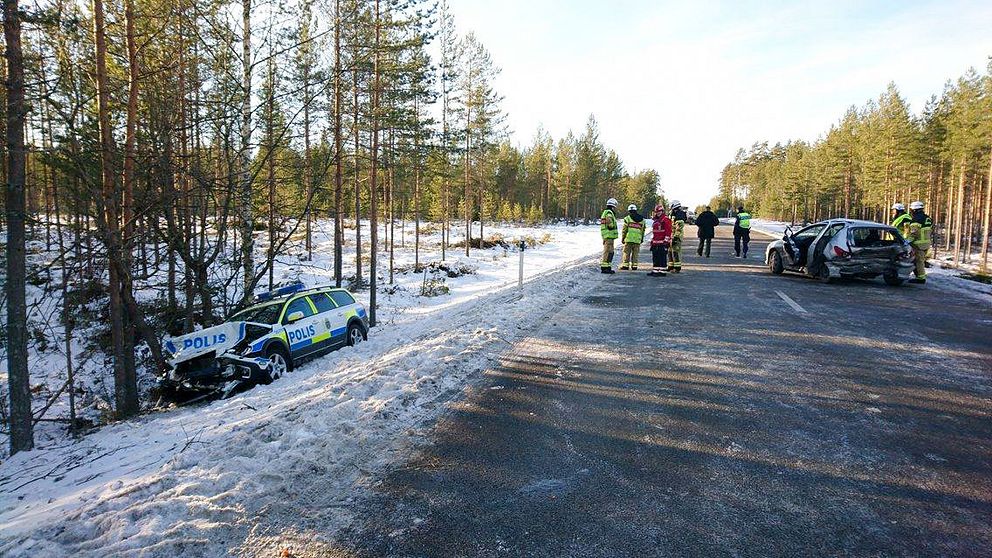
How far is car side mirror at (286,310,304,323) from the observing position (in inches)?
395

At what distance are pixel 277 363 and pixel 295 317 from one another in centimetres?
105

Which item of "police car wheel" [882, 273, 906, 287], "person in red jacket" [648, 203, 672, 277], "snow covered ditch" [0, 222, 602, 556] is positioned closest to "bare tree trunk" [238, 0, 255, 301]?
"snow covered ditch" [0, 222, 602, 556]

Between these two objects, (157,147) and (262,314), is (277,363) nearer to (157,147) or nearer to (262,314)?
(262,314)

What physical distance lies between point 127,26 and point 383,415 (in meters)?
9.35

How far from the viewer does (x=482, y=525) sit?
3.03 meters

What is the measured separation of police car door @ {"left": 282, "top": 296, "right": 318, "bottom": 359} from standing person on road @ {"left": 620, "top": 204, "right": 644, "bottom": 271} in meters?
9.07

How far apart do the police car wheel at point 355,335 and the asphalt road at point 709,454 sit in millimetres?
6092

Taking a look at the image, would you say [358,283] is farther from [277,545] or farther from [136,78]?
[277,545]

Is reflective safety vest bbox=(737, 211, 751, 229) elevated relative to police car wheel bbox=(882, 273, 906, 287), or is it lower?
elevated

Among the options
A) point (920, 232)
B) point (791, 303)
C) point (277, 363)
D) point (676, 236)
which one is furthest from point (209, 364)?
point (920, 232)

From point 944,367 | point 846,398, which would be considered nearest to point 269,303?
point 846,398

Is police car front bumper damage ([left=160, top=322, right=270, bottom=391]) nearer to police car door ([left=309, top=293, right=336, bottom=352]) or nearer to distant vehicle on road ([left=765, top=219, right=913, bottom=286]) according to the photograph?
police car door ([left=309, top=293, right=336, bottom=352])

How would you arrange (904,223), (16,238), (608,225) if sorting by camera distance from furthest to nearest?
(608,225) < (904,223) < (16,238)

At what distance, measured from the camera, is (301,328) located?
10.3m
